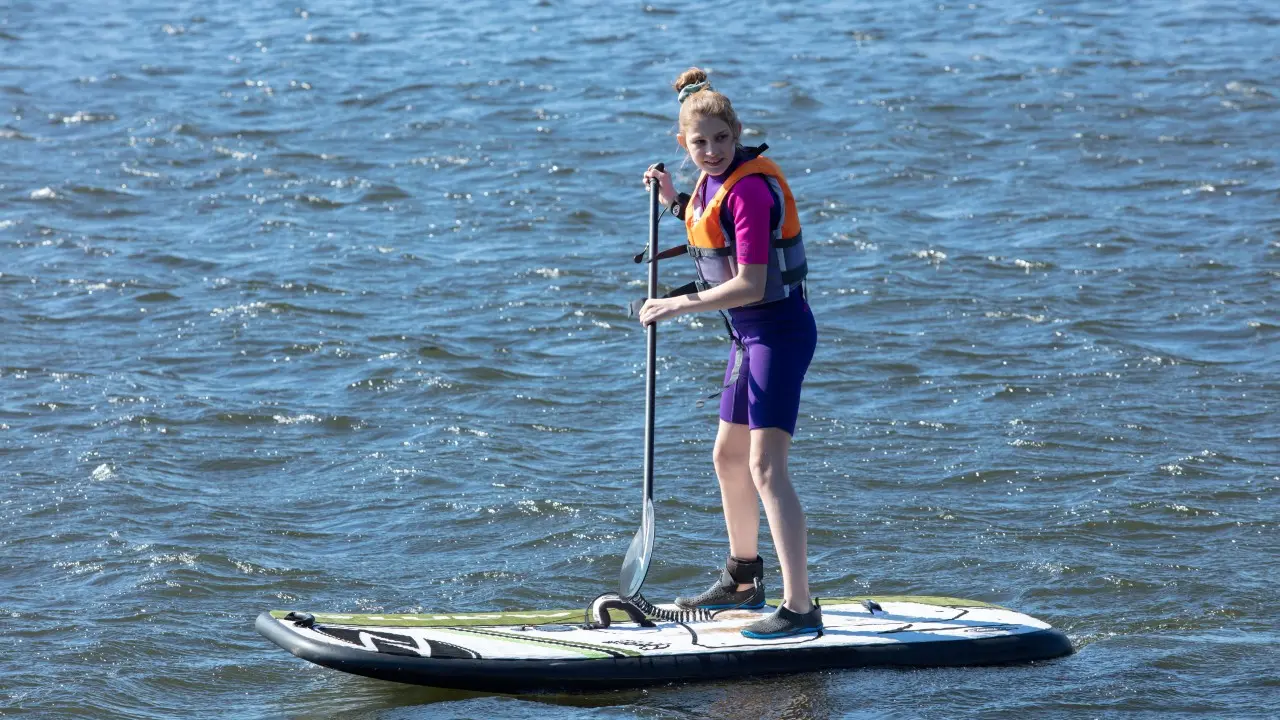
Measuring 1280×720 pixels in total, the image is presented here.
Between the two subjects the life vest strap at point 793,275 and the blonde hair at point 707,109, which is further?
the life vest strap at point 793,275

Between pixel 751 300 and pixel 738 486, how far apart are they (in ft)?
2.51

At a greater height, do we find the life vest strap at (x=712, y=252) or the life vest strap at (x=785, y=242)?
the life vest strap at (x=785, y=242)

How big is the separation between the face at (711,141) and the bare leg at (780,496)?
916mm

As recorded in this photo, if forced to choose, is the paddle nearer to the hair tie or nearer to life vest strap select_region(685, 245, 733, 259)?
life vest strap select_region(685, 245, 733, 259)

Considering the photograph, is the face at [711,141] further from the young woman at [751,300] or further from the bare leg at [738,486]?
the bare leg at [738,486]

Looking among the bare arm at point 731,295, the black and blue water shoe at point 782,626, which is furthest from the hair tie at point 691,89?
the black and blue water shoe at point 782,626

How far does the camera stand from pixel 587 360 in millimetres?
9867

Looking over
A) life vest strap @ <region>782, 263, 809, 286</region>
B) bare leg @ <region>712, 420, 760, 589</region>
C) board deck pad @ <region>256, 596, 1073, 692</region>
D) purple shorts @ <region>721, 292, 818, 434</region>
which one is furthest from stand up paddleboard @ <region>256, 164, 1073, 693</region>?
life vest strap @ <region>782, 263, 809, 286</region>

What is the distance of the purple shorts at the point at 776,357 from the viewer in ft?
17.6

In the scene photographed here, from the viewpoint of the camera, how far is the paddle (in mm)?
5684

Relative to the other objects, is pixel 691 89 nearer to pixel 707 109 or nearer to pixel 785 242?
pixel 707 109

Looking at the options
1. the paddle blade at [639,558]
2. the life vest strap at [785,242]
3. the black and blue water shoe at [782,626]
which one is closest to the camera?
the life vest strap at [785,242]

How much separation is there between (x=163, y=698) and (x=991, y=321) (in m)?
6.26

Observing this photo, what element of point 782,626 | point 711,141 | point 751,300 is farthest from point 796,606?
point 711,141
